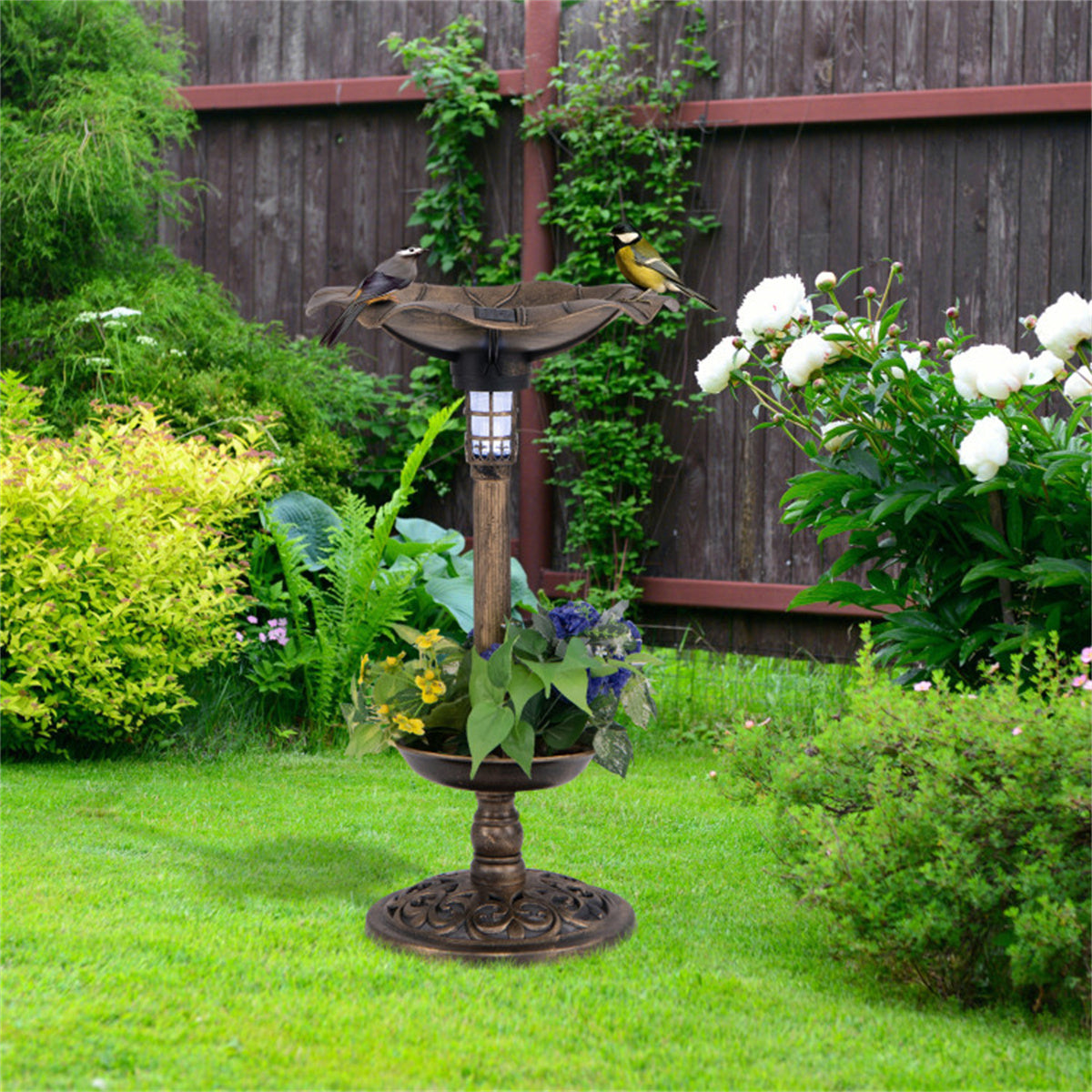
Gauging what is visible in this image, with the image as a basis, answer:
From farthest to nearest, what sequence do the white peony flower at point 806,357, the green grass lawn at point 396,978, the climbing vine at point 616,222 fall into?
1. the climbing vine at point 616,222
2. the white peony flower at point 806,357
3. the green grass lawn at point 396,978

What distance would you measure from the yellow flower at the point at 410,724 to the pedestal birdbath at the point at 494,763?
2.1 inches

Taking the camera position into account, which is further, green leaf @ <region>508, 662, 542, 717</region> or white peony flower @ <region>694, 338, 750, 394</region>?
white peony flower @ <region>694, 338, 750, 394</region>

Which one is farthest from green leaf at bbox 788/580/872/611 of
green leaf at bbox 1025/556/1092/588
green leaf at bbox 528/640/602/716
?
green leaf at bbox 528/640/602/716

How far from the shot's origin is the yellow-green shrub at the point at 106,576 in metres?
3.70

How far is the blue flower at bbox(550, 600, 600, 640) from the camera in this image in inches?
105

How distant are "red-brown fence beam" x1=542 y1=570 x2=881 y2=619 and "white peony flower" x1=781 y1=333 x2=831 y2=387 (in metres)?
2.16

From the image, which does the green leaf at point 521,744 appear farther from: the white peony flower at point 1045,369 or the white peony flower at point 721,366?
the white peony flower at point 1045,369

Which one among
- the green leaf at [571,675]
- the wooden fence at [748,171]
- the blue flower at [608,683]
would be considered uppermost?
the wooden fence at [748,171]

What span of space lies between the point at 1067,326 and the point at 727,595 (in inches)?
105

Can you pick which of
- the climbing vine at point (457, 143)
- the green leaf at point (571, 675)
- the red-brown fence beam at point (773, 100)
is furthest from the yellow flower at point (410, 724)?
the red-brown fence beam at point (773, 100)

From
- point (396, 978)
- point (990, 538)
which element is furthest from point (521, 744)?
point (990, 538)

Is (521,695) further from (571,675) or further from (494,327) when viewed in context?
(494,327)

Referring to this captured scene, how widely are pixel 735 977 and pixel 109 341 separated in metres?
3.63

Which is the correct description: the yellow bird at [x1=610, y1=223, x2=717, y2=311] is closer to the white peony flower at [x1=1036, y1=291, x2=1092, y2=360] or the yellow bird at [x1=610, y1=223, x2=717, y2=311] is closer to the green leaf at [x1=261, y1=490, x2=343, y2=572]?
the white peony flower at [x1=1036, y1=291, x2=1092, y2=360]
